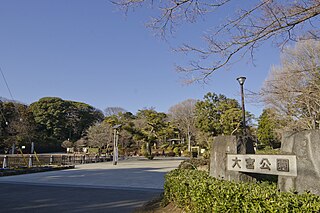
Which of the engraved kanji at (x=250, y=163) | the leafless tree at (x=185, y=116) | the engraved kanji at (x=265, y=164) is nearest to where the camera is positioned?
the engraved kanji at (x=265, y=164)

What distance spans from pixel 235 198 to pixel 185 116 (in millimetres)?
31368

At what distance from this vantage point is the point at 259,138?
2666 cm

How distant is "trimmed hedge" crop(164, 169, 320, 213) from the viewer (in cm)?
205

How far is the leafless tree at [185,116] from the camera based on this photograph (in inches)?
1286

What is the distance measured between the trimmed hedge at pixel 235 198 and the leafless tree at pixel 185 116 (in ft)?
95.0

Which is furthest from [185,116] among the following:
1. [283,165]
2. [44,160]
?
[283,165]

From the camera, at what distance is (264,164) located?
304 centimetres

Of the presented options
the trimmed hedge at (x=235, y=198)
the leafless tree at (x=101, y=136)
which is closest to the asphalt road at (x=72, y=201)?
the trimmed hedge at (x=235, y=198)

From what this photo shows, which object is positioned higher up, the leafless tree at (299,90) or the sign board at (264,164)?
the leafless tree at (299,90)

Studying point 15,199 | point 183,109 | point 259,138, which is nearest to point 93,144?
point 183,109

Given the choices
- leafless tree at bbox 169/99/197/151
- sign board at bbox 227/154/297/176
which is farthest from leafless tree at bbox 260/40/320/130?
leafless tree at bbox 169/99/197/151

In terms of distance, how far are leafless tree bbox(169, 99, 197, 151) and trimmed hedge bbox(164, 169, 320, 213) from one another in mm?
28950

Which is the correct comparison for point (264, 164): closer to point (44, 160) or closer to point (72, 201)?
point (72, 201)

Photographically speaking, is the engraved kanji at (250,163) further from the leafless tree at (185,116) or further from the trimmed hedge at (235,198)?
the leafless tree at (185,116)
